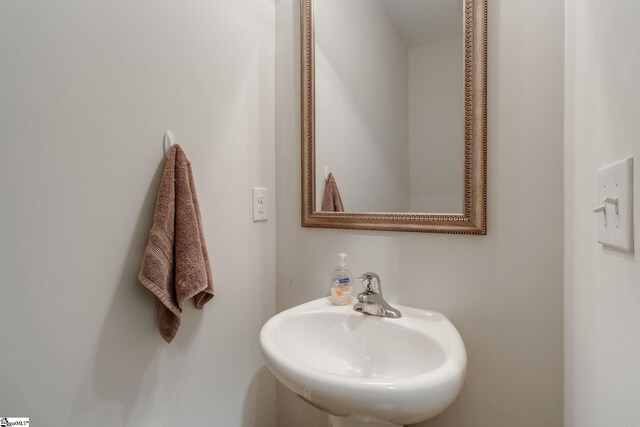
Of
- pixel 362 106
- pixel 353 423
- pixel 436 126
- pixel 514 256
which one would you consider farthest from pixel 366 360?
pixel 362 106

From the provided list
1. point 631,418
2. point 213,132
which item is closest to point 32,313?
point 213,132

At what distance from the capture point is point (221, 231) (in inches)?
39.1

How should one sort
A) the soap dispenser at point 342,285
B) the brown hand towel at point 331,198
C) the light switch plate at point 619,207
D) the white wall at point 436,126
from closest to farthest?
1. the light switch plate at point 619,207
2. the white wall at point 436,126
3. the soap dispenser at point 342,285
4. the brown hand towel at point 331,198

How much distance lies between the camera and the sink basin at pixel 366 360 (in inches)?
21.4

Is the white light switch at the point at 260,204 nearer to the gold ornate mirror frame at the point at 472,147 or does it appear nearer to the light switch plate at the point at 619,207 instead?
the gold ornate mirror frame at the point at 472,147

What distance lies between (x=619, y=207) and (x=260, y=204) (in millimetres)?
991

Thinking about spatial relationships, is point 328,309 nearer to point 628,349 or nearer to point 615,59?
point 628,349

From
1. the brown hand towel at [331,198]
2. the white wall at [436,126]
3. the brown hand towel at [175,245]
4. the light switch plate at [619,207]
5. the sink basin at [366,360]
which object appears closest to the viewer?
the light switch plate at [619,207]

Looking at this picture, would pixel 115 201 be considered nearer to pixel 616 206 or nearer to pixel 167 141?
pixel 167 141

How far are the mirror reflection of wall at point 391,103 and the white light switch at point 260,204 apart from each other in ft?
0.73

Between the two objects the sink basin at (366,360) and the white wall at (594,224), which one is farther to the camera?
the sink basin at (366,360)

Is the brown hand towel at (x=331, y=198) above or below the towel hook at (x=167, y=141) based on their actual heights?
below

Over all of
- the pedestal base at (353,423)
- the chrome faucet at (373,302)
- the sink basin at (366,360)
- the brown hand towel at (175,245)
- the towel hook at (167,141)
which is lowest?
the pedestal base at (353,423)

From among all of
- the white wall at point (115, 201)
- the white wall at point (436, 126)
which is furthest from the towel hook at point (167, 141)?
the white wall at point (436, 126)
